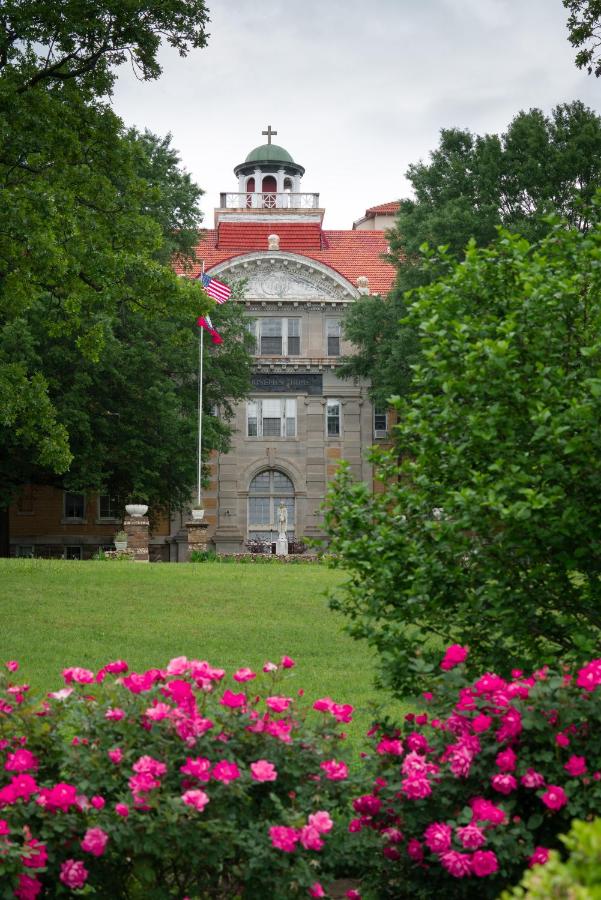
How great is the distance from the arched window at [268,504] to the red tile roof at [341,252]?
Answer: 9193 millimetres

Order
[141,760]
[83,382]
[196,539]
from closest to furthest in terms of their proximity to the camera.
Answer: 1. [141,760]
2. [196,539]
3. [83,382]

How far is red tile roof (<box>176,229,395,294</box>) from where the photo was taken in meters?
48.4

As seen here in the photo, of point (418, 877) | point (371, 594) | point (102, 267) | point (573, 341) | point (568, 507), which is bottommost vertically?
point (418, 877)

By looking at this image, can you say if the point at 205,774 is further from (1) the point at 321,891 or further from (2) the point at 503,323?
(2) the point at 503,323

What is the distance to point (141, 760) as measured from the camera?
499cm

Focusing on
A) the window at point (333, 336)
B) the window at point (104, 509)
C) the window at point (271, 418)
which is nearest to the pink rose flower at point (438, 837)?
the window at point (104, 509)

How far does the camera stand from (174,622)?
16.6 meters

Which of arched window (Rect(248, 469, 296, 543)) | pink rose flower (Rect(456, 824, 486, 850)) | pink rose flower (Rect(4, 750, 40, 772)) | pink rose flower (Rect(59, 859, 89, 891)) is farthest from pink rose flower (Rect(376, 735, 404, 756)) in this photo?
arched window (Rect(248, 469, 296, 543))

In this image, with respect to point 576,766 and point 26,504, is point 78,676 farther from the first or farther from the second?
point 26,504

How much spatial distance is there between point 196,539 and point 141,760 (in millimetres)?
26017

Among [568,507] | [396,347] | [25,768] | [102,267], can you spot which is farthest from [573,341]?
[396,347]

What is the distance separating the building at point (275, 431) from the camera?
4566cm

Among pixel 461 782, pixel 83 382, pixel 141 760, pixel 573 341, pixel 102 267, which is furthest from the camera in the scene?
pixel 83 382

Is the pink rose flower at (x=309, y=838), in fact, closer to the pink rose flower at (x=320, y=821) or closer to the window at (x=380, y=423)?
the pink rose flower at (x=320, y=821)
